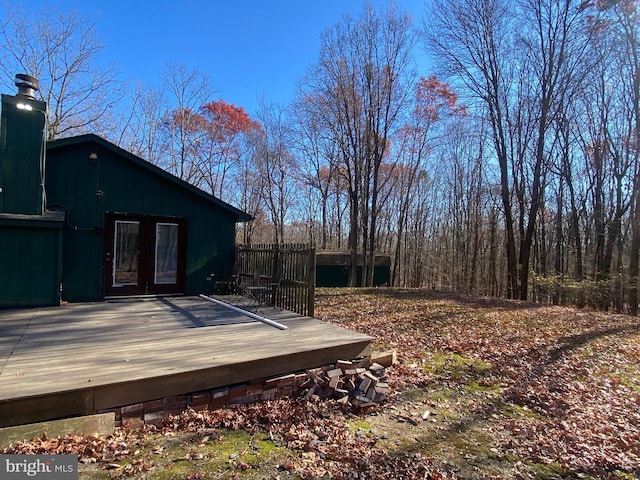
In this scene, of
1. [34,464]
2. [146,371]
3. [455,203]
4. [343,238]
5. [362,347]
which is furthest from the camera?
[343,238]

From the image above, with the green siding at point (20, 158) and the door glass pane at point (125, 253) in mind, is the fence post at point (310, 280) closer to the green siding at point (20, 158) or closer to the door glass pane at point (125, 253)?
the door glass pane at point (125, 253)

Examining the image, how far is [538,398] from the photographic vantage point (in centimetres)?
421

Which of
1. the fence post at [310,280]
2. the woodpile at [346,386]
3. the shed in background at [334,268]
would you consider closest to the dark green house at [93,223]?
the fence post at [310,280]

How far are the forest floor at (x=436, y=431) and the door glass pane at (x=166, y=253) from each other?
505 cm

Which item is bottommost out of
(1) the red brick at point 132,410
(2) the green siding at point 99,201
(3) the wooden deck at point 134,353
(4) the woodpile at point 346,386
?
(4) the woodpile at point 346,386

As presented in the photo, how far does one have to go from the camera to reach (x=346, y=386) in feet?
13.3

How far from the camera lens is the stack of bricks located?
10.3ft

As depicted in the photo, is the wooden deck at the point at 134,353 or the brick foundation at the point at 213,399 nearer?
the wooden deck at the point at 134,353

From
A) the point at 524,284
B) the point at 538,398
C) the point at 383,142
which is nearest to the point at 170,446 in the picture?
the point at 538,398

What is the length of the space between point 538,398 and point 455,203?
19.6 m

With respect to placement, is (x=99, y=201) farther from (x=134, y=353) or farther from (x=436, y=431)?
(x=436, y=431)

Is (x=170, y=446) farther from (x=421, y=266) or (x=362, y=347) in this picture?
(x=421, y=266)

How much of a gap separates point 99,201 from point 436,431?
7.33 meters

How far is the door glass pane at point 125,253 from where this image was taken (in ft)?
24.8
